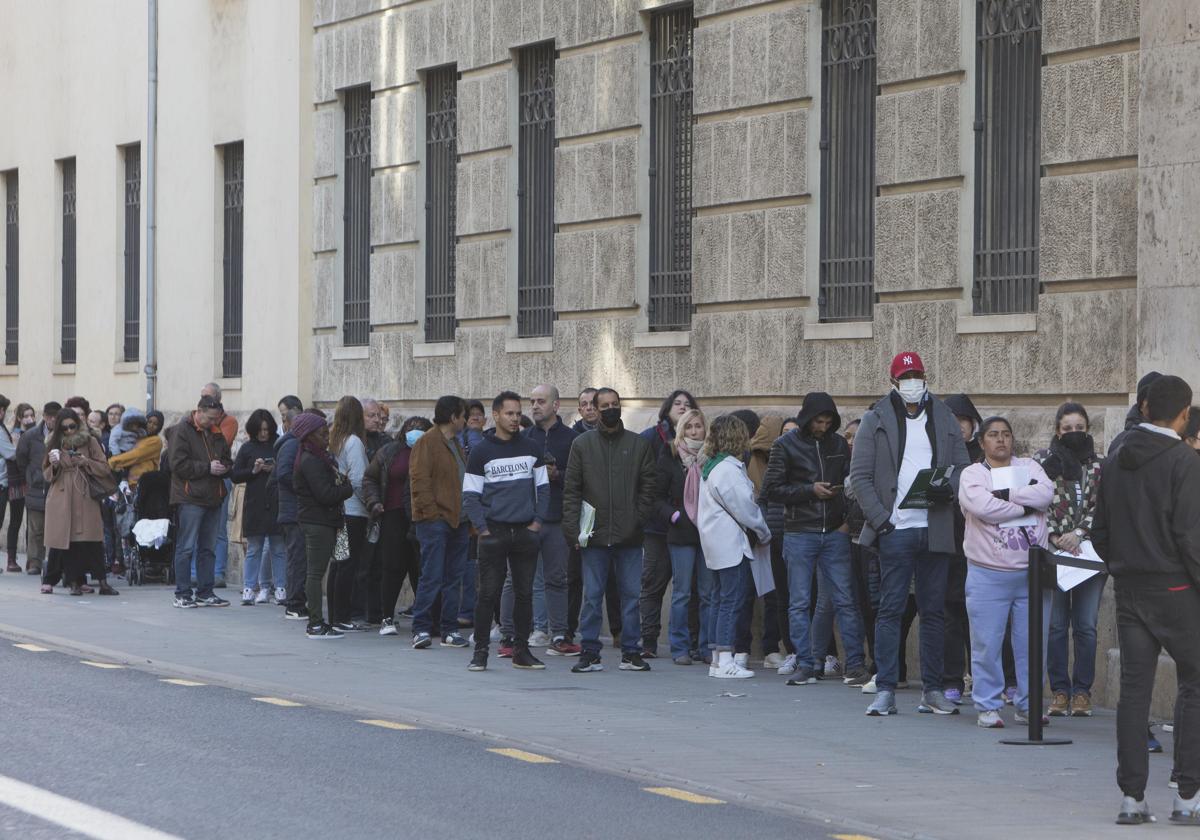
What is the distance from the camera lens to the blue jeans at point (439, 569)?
16094 mm

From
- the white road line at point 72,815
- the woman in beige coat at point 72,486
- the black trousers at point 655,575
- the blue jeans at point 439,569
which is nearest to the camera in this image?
the white road line at point 72,815

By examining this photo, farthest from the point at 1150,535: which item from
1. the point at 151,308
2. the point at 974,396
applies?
the point at 151,308

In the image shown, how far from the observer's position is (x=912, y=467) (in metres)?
12.4

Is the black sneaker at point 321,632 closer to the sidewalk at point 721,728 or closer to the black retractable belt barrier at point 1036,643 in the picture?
the sidewalk at point 721,728

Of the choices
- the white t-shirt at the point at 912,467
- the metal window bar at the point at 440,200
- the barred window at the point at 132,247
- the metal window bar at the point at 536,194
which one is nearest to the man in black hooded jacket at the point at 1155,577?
the white t-shirt at the point at 912,467

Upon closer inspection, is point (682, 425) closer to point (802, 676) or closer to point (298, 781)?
point (802, 676)

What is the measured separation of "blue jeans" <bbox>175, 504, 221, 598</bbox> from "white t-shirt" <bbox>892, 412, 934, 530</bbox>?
9.03m

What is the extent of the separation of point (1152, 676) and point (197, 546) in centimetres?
1238

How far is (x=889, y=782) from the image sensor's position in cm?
1002

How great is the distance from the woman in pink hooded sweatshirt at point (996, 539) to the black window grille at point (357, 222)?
11364mm

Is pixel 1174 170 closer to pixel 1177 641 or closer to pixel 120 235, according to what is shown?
pixel 1177 641

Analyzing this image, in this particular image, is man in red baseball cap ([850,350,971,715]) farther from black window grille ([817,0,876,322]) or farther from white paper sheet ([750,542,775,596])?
black window grille ([817,0,876,322])

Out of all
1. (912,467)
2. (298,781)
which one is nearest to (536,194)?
(912,467)

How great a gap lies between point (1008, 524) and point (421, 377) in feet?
33.2
